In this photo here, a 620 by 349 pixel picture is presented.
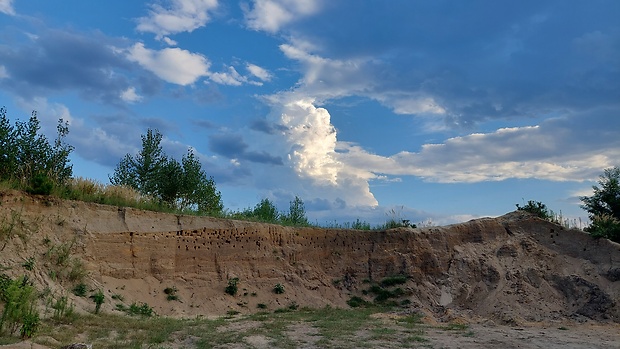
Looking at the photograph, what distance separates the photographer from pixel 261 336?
41.0ft

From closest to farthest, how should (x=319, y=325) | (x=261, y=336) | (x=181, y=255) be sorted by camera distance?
(x=261, y=336)
(x=319, y=325)
(x=181, y=255)

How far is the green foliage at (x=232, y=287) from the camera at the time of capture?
19297mm

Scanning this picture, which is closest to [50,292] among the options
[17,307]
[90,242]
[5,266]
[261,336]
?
[5,266]

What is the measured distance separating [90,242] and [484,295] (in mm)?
14673

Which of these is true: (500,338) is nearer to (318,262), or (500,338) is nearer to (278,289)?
(278,289)

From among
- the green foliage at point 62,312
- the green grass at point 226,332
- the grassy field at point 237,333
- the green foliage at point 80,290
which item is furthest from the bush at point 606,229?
the green foliage at point 62,312

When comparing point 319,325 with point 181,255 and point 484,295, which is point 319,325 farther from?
point 484,295

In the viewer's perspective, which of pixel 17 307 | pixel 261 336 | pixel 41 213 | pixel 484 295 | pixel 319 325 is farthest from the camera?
pixel 484 295

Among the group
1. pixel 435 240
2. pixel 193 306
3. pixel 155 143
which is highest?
pixel 155 143

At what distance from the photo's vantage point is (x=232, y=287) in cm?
1939

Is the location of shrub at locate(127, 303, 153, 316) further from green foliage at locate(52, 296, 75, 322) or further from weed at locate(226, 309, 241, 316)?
green foliage at locate(52, 296, 75, 322)

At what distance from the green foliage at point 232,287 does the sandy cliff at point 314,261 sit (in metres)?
0.23

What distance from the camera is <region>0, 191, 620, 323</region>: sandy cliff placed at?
17.5m

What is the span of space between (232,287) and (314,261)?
157 inches
